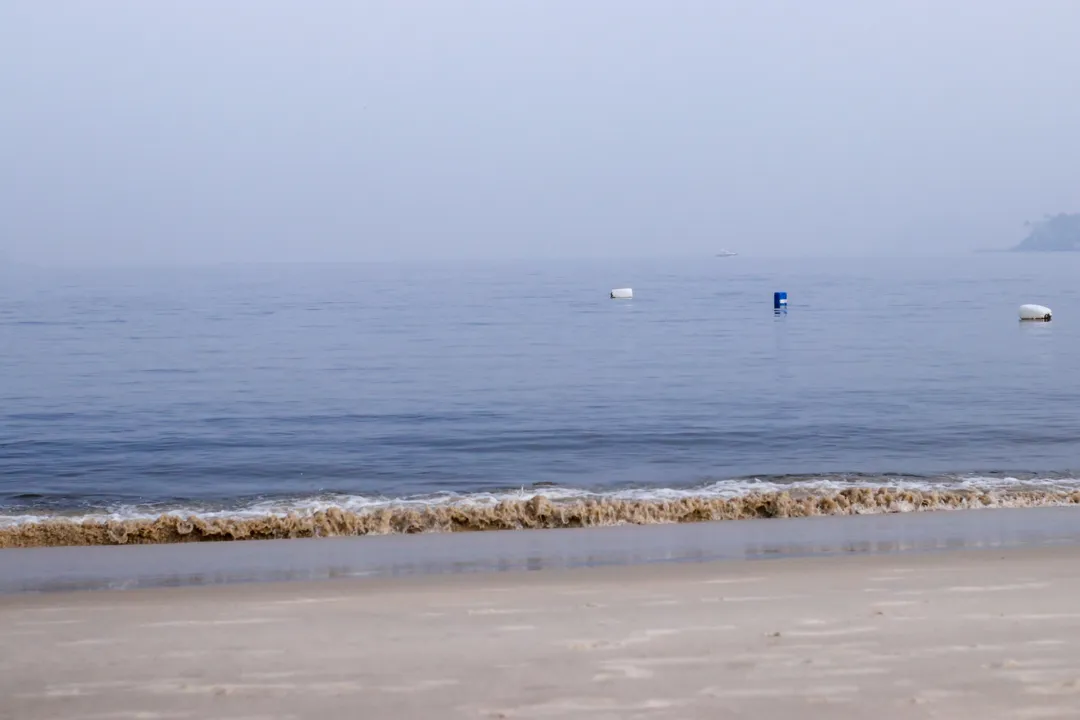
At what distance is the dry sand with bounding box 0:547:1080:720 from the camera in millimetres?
5465

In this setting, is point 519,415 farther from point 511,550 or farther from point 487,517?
point 511,550

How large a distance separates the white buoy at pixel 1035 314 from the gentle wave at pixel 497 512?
33563 millimetres

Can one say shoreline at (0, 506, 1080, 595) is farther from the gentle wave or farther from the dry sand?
the dry sand

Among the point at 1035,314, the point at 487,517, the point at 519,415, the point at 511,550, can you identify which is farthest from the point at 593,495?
the point at 1035,314

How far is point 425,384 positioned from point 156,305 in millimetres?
39575

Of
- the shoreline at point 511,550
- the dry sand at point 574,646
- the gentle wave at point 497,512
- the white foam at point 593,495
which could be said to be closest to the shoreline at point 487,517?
the gentle wave at point 497,512

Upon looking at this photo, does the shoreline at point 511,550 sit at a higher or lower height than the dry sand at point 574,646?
lower

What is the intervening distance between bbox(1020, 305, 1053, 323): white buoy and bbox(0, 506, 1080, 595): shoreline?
35871 millimetres

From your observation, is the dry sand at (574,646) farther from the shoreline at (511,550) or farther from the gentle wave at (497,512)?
the gentle wave at (497,512)

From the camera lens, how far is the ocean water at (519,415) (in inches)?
543

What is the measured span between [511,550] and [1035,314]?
129 ft

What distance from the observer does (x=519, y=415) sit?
802 inches

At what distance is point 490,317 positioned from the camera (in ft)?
164

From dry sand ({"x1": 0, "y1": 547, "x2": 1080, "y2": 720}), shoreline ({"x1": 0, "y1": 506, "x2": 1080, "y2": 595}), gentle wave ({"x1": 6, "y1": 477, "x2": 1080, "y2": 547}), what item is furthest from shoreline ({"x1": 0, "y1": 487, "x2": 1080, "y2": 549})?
dry sand ({"x1": 0, "y1": 547, "x2": 1080, "y2": 720})
